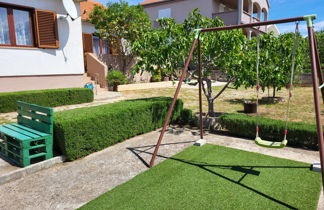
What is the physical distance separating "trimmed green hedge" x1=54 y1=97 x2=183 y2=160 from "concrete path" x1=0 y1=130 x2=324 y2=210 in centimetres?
24

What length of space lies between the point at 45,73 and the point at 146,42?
7.52 meters

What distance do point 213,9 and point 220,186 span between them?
22.9 m

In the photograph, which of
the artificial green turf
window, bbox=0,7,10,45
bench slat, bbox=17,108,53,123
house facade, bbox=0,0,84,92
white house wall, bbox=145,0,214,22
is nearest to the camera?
the artificial green turf

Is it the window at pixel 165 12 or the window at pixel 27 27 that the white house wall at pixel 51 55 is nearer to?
the window at pixel 27 27

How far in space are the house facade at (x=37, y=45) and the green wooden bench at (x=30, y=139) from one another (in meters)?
6.86

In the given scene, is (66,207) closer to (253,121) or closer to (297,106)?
(253,121)

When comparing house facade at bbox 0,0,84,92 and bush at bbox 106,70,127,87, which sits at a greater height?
house facade at bbox 0,0,84,92

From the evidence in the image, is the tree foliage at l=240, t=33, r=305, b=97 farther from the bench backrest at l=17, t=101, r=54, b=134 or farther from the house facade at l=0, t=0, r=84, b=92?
the house facade at l=0, t=0, r=84, b=92

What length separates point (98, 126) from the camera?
222 inches

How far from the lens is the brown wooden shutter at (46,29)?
38.0 ft

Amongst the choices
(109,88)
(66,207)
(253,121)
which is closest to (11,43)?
(109,88)

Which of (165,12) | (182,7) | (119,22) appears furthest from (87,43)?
(182,7)

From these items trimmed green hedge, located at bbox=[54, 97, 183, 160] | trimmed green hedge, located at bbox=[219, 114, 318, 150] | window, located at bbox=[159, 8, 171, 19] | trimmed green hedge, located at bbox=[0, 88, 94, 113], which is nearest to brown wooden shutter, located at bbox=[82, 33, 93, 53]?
trimmed green hedge, located at bbox=[0, 88, 94, 113]

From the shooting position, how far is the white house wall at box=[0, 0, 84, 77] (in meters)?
10.9
